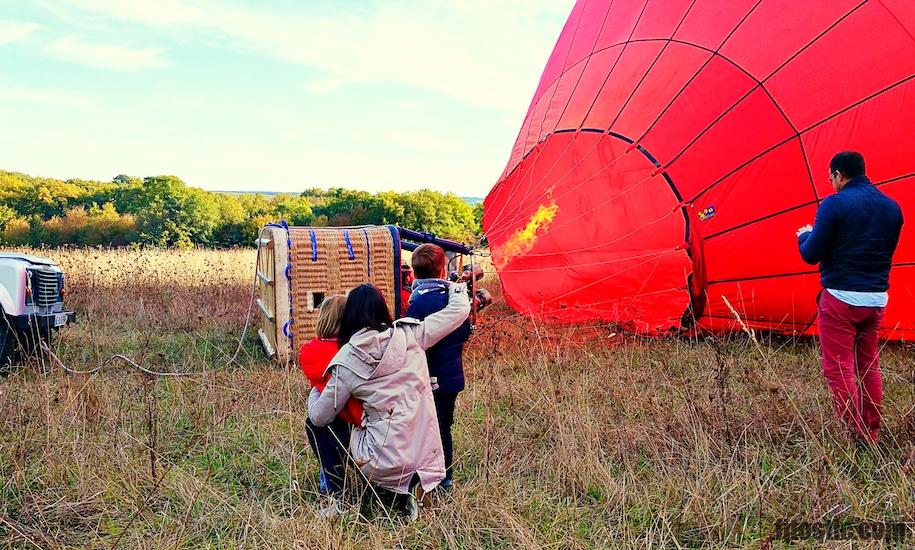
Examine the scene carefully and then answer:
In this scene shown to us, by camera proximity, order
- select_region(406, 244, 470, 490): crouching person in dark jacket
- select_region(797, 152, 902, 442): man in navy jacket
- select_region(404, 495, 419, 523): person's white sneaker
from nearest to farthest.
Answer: select_region(404, 495, 419, 523): person's white sneaker → select_region(406, 244, 470, 490): crouching person in dark jacket → select_region(797, 152, 902, 442): man in navy jacket

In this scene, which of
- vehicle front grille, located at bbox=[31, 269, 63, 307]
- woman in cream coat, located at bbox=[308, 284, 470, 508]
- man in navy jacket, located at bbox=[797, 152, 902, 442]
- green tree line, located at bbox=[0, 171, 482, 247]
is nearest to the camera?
woman in cream coat, located at bbox=[308, 284, 470, 508]

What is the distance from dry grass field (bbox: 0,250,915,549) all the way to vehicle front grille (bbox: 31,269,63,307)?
0.43 m

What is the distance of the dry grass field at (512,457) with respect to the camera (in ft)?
7.91

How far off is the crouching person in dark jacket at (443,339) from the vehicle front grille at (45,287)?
3.38 meters

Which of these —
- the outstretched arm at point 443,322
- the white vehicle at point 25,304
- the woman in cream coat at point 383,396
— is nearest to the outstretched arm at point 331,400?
the woman in cream coat at point 383,396

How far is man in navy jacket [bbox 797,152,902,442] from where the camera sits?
3.01 meters

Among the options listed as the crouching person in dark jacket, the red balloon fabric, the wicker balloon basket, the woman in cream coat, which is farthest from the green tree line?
the woman in cream coat

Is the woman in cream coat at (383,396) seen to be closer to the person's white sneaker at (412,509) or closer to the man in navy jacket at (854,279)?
the person's white sneaker at (412,509)

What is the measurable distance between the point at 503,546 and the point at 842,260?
1.95 m

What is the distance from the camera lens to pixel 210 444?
328cm

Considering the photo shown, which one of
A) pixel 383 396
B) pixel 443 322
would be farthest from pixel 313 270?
pixel 383 396

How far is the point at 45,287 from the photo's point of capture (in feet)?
15.9

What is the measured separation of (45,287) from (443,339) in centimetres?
355

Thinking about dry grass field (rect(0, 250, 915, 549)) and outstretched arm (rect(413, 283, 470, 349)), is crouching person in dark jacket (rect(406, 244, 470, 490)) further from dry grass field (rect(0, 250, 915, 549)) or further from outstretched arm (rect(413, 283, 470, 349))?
dry grass field (rect(0, 250, 915, 549))
